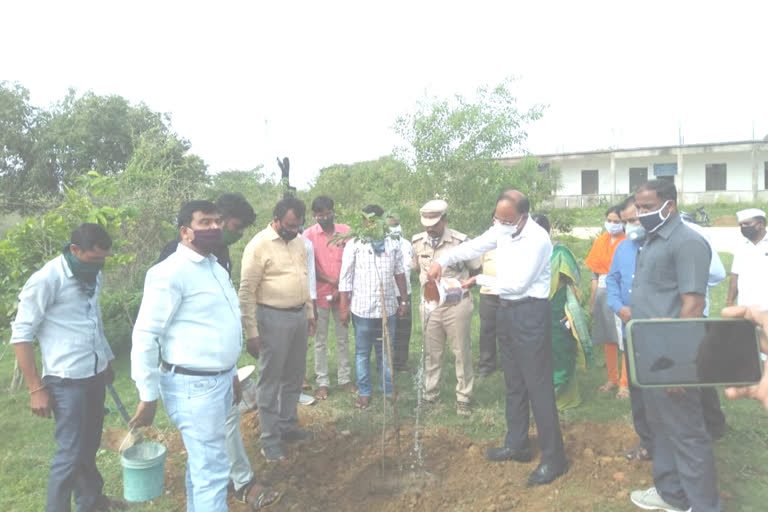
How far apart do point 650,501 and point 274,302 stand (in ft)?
9.92

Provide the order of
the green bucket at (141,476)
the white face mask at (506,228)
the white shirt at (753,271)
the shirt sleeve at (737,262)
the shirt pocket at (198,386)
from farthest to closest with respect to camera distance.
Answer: the shirt sleeve at (737,262) < the white shirt at (753,271) < the white face mask at (506,228) < the green bucket at (141,476) < the shirt pocket at (198,386)

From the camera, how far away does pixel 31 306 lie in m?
3.36

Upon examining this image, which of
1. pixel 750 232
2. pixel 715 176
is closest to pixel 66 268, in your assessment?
pixel 750 232

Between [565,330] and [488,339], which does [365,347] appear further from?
[565,330]

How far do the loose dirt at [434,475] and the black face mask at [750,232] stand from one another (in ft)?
6.84

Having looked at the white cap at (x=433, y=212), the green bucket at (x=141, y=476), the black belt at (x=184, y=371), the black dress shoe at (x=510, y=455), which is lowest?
the black dress shoe at (x=510, y=455)

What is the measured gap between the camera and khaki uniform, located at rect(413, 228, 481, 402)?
5324mm

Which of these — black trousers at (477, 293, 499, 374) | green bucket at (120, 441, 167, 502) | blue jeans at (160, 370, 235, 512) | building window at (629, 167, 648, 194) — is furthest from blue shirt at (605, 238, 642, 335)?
building window at (629, 167, 648, 194)

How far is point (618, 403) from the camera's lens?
17.5 ft

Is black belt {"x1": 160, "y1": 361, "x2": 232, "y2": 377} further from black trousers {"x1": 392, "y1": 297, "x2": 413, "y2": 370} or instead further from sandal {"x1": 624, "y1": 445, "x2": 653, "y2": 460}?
black trousers {"x1": 392, "y1": 297, "x2": 413, "y2": 370}

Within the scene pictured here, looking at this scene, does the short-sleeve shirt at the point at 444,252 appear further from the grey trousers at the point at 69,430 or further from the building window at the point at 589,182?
the building window at the point at 589,182

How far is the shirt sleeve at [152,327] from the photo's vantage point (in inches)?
113

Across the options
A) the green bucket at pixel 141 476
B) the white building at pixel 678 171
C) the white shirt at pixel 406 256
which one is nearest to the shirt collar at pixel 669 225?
the white shirt at pixel 406 256

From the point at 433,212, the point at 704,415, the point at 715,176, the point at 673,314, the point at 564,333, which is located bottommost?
the point at 704,415
